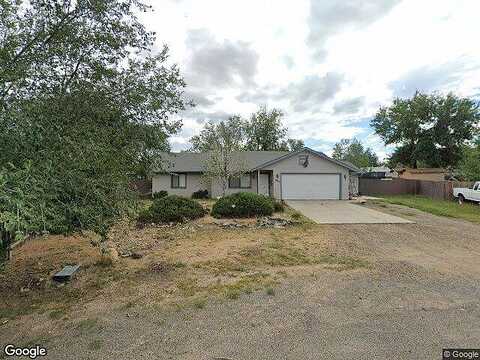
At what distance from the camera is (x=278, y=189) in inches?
844

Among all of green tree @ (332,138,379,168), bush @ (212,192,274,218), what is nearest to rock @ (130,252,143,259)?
bush @ (212,192,274,218)

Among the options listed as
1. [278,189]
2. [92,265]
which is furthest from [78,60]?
[278,189]

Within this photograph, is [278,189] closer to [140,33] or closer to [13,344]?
[140,33]

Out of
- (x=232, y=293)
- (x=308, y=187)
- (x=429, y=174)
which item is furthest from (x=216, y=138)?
(x=429, y=174)

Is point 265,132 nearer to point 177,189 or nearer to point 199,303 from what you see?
point 177,189

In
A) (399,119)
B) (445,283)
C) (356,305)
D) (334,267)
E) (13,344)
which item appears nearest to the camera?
(13,344)

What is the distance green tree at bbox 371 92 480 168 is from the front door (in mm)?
19842

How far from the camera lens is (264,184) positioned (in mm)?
23172

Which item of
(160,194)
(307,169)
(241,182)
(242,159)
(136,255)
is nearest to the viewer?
(136,255)

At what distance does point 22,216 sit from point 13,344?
200 cm

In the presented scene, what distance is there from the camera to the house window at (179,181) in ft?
80.3

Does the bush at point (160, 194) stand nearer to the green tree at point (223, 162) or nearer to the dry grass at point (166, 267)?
the green tree at point (223, 162)

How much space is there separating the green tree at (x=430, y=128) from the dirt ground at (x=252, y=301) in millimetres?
28345

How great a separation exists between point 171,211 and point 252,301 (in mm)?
8200
